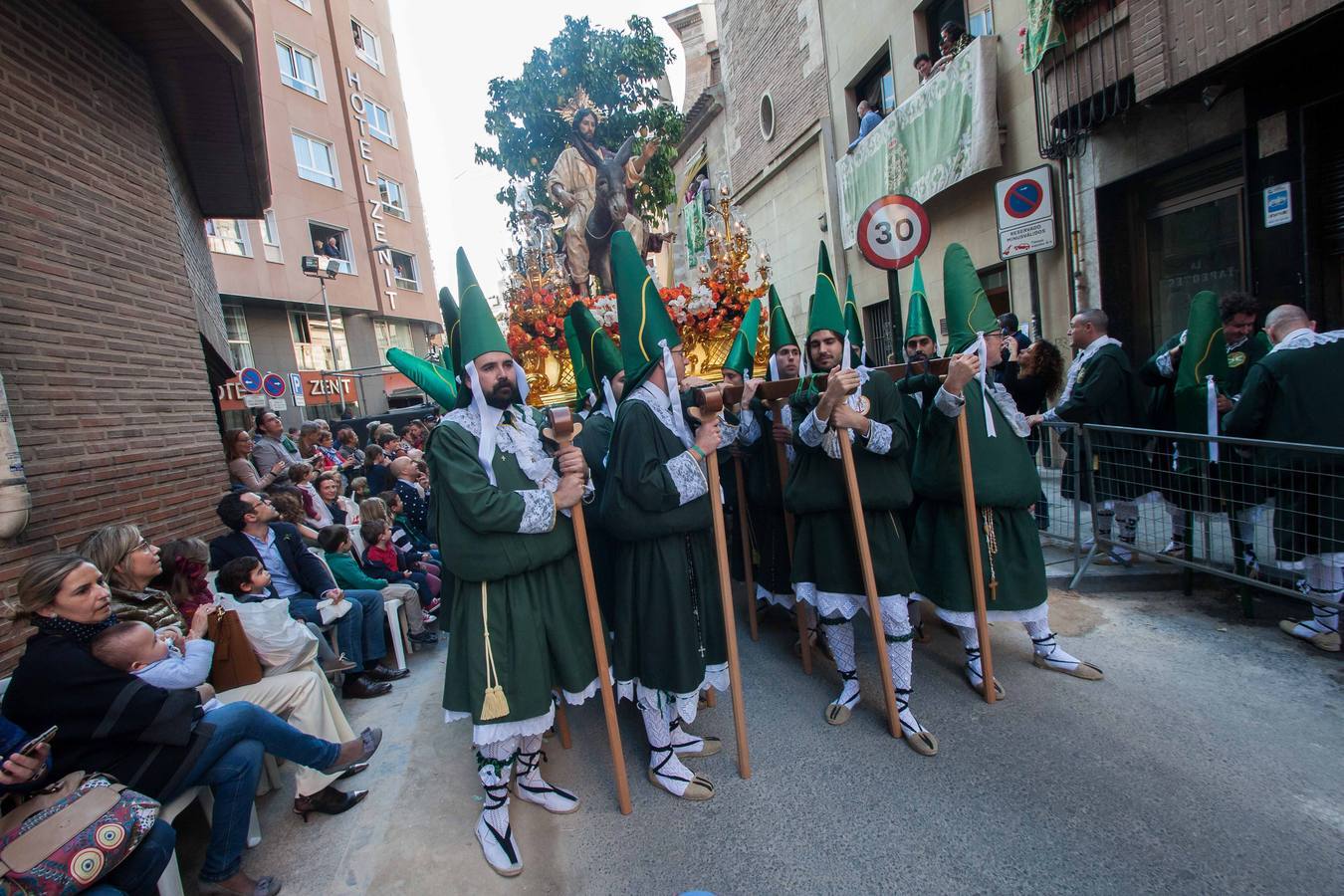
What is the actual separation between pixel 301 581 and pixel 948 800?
3.87 meters

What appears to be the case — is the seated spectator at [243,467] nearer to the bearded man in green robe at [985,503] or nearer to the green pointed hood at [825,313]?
the green pointed hood at [825,313]

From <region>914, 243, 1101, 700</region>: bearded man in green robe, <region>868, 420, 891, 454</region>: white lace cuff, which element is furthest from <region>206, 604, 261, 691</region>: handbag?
<region>914, 243, 1101, 700</region>: bearded man in green robe

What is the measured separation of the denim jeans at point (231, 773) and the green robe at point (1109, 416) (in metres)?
5.07

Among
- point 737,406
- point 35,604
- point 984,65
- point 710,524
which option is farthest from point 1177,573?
point 984,65

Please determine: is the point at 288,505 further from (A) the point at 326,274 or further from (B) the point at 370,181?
(B) the point at 370,181

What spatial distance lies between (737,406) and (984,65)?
7.08 metres

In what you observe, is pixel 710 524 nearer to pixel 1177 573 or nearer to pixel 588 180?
pixel 1177 573

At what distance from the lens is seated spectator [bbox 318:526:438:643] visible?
4.54 m

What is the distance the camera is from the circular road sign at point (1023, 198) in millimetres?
7492

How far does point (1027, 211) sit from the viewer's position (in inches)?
299

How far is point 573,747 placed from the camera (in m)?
3.36

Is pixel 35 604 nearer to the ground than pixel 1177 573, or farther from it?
farther from it

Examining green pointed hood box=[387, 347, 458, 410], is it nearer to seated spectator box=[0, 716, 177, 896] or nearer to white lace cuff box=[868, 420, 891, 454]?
seated spectator box=[0, 716, 177, 896]

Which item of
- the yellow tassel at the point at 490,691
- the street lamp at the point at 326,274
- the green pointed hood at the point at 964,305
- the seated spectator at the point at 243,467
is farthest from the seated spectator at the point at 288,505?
the street lamp at the point at 326,274
